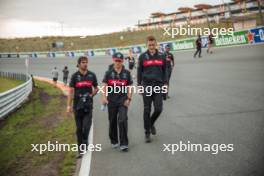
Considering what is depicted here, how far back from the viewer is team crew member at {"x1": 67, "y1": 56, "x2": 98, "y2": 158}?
6793 mm

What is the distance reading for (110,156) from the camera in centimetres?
649

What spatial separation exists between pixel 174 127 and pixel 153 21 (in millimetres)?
89032

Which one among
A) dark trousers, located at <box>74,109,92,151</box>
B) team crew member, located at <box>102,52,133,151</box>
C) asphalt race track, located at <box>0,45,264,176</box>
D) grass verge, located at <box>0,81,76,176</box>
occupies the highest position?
team crew member, located at <box>102,52,133,151</box>

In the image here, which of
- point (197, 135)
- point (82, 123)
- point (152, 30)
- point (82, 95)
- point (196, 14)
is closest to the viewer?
point (82, 95)

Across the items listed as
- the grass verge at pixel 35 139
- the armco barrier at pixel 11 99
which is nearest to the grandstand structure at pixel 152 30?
the armco barrier at pixel 11 99

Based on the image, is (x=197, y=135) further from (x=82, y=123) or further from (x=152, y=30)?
(x=152, y=30)

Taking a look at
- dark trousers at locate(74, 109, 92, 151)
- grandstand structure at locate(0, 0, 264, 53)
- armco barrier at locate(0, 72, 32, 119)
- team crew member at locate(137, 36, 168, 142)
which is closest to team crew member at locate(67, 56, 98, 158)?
dark trousers at locate(74, 109, 92, 151)

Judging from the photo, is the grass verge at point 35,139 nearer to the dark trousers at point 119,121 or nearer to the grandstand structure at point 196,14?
the dark trousers at point 119,121

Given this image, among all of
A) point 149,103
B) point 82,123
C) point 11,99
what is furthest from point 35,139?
point 11,99

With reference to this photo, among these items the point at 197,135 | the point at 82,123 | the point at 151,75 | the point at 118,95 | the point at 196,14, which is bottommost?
the point at 197,135

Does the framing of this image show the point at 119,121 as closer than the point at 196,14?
Yes

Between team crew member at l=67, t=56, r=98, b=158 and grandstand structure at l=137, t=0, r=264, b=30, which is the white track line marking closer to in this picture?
team crew member at l=67, t=56, r=98, b=158

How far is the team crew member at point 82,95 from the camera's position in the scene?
679 cm

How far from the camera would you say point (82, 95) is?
6832 millimetres
